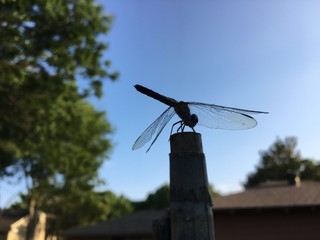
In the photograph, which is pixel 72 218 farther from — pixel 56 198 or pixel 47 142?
pixel 47 142

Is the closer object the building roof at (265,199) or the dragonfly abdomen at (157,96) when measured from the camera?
the dragonfly abdomen at (157,96)

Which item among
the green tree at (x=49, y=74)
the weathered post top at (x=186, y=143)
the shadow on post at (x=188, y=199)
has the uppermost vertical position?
the green tree at (x=49, y=74)

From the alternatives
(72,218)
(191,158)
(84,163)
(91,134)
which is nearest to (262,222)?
(84,163)

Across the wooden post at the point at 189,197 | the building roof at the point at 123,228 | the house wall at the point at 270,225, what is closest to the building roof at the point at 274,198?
the house wall at the point at 270,225

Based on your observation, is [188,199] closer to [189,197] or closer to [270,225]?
[189,197]

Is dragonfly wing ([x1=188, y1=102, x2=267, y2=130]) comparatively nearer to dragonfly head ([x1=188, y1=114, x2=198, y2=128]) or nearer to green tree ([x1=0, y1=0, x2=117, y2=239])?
dragonfly head ([x1=188, y1=114, x2=198, y2=128])

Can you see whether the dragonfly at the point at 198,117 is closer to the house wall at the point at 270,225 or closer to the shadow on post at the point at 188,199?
the shadow on post at the point at 188,199

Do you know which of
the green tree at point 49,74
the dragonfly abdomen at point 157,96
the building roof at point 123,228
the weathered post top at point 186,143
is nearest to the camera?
the weathered post top at point 186,143

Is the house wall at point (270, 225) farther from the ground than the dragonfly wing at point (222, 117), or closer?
closer
